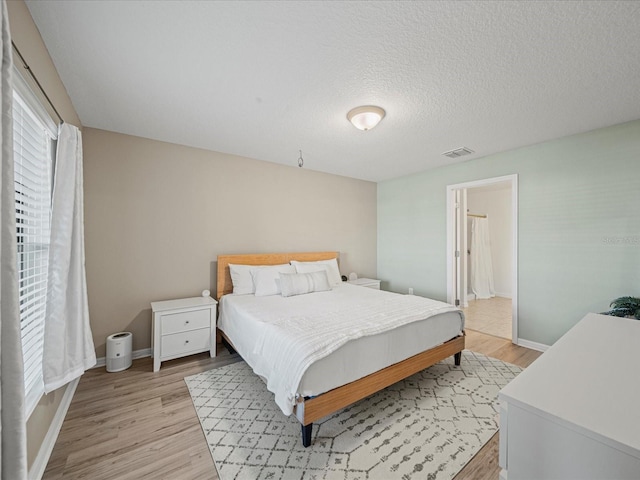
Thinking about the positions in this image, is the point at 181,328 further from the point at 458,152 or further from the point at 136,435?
the point at 458,152

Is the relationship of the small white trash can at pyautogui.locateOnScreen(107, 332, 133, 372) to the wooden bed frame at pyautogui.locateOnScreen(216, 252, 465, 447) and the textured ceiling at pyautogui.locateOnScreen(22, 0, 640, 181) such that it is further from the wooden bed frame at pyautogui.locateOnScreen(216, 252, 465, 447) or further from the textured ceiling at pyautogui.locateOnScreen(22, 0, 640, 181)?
the textured ceiling at pyautogui.locateOnScreen(22, 0, 640, 181)

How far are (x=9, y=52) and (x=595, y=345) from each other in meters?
2.60

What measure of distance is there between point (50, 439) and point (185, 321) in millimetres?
1217

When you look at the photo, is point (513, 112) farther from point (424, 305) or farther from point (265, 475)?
point (265, 475)

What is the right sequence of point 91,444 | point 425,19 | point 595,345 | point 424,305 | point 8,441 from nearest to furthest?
point 8,441 → point 595,345 → point 425,19 → point 91,444 → point 424,305

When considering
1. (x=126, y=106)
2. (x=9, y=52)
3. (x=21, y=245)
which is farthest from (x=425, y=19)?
(x=21, y=245)

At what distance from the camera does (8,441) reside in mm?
808

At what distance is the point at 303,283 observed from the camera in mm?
3363

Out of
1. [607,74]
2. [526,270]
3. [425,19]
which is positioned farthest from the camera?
[526,270]

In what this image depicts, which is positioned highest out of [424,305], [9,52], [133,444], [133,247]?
[9,52]

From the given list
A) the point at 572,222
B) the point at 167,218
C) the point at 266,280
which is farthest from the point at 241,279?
the point at 572,222

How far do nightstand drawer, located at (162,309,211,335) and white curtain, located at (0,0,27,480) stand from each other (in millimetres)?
1957

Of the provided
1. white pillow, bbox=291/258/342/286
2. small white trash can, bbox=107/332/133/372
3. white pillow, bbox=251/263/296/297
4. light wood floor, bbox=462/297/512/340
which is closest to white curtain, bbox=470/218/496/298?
light wood floor, bbox=462/297/512/340

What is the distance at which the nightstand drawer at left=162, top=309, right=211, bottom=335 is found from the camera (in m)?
2.70
